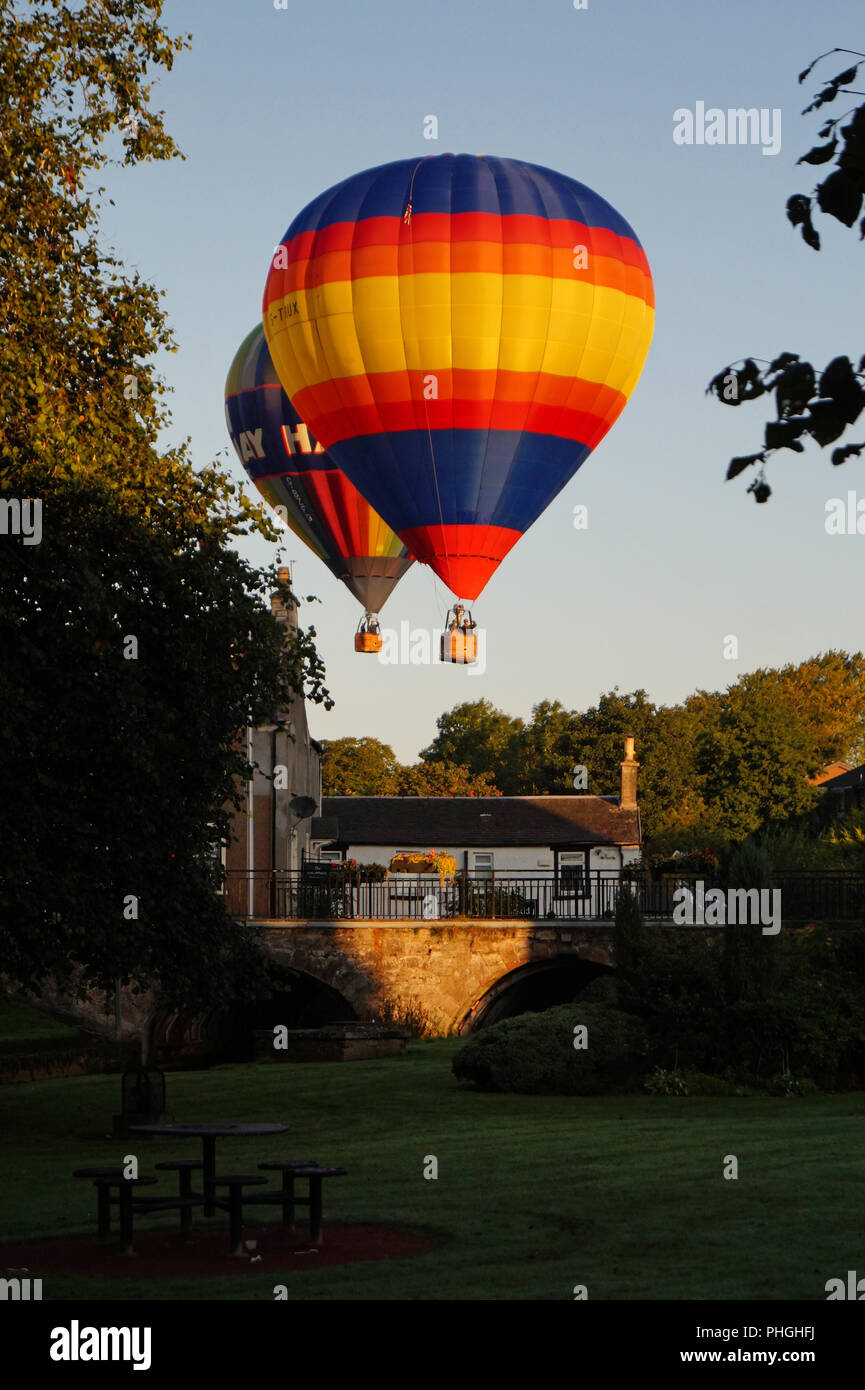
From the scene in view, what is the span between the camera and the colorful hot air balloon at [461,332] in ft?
118

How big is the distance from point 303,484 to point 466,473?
8951 millimetres

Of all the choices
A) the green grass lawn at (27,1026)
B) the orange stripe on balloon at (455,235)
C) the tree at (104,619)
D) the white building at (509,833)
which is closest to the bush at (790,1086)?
the tree at (104,619)

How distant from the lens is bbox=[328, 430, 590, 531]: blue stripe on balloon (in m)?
37.0

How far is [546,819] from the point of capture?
64.9 metres

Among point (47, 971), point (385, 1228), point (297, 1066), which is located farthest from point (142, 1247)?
point (297, 1066)

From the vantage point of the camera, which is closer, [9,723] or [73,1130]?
[9,723]

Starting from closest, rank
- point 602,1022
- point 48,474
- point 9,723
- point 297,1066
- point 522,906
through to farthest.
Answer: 1. point 9,723
2. point 48,474
3. point 602,1022
4. point 297,1066
5. point 522,906

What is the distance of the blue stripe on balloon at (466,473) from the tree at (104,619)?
43.6ft

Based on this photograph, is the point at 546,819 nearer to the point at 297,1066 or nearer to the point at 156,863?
the point at 297,1066

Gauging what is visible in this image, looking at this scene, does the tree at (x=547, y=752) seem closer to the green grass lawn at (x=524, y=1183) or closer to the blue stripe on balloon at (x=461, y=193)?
the blue stripe on balloon at (x=461, y=193)

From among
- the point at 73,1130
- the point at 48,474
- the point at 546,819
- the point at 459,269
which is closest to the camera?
the point at 48,474

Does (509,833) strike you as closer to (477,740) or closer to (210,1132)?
(210,1132)
